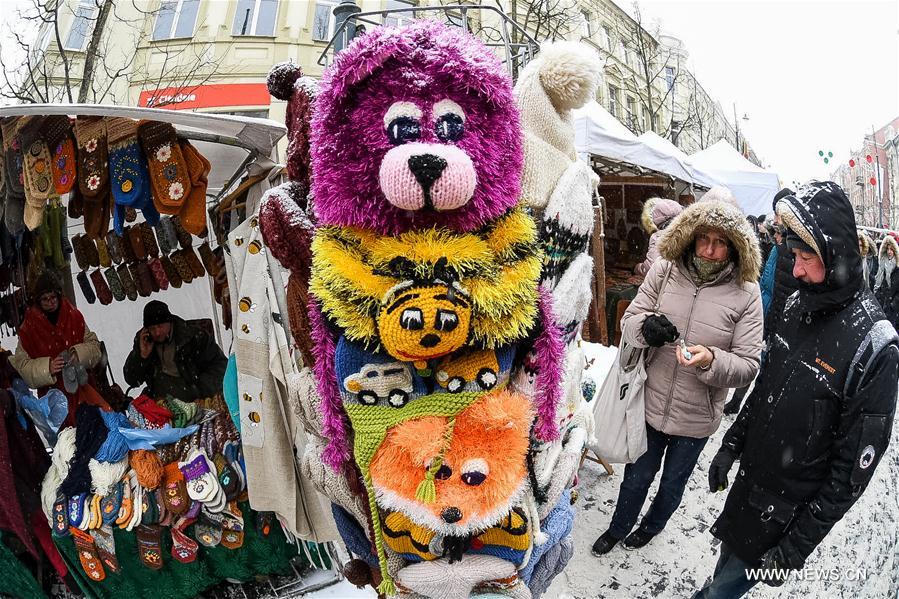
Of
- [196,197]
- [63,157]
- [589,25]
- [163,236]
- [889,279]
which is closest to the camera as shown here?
[63,157]

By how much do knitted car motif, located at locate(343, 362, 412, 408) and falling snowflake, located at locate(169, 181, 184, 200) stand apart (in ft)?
5.45

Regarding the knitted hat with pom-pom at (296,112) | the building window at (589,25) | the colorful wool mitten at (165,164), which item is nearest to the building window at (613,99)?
the building window at (589,25)

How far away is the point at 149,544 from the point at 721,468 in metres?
2.74

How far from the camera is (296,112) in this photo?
1.78m

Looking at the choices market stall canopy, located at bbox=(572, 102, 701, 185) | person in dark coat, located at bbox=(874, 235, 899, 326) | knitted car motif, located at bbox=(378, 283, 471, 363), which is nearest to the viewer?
knitted car motif, located at bbox=(378, 283, 471, 363)

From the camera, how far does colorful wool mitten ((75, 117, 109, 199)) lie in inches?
89.7

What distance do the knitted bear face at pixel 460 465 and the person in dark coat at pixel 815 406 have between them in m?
1.35

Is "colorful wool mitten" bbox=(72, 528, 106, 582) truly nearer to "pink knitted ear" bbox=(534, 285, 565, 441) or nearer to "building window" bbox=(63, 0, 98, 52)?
"pink knitted ear" bbox=(534, 285, 565, 441)

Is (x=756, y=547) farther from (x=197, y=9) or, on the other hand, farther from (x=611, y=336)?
(x=197, y=9)

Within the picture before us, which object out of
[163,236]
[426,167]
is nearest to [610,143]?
[163,236]

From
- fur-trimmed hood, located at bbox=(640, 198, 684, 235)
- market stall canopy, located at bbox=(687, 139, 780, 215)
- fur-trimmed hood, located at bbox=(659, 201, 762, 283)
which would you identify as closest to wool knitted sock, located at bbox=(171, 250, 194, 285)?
fur-trimmed hood, located at bbox=(659, 201, 762, 283)

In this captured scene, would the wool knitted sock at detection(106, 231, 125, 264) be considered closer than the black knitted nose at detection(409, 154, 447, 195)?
No

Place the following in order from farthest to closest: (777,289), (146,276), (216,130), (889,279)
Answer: (889,279) → (777,289) → (146,276) → (216,130)

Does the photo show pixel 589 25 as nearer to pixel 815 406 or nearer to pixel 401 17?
pixel 401 17
